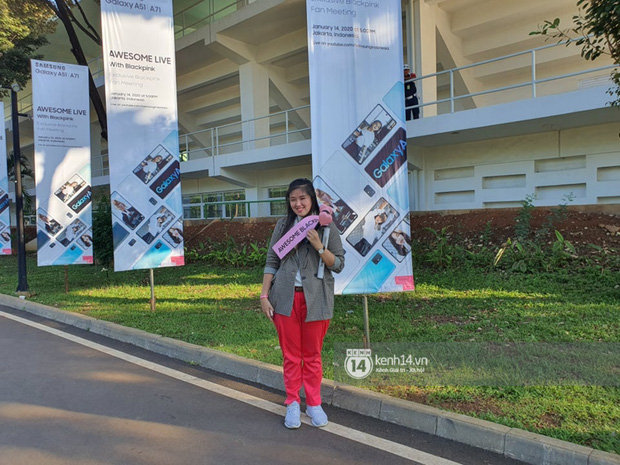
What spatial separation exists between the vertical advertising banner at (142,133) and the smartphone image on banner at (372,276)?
171 inches

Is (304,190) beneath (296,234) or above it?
above

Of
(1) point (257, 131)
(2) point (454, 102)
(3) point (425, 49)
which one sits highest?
(3) point (425, 49)

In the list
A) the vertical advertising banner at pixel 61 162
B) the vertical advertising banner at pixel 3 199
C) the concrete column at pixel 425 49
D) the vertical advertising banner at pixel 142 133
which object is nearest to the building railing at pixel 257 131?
the concrete column at pixel 425 49

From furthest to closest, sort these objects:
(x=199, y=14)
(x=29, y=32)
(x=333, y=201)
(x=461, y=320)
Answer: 1. (x=199, y=14)
2. (x=29, y=32)
3. (x=461, y=320)
4. (x=333, y=201)

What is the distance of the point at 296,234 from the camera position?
3.47 meters

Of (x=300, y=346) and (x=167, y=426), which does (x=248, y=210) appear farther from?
(x=300, y=346)

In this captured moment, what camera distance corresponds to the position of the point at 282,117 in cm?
2003

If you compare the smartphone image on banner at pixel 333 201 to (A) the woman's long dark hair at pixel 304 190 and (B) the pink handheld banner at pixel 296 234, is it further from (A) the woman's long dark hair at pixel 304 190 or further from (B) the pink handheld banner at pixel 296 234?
(B) the pink handheld banner at pixel 296 234

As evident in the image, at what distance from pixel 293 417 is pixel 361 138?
2.93 meters

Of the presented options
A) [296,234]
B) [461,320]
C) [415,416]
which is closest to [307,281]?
[296,234]

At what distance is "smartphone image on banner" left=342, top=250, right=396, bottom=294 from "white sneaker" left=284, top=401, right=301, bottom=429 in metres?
1.53

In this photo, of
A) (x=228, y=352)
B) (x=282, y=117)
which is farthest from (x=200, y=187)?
(x=228, y=352)

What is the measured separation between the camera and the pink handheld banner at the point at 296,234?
345 cm

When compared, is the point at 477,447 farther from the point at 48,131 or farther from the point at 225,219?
the point at 225,219
